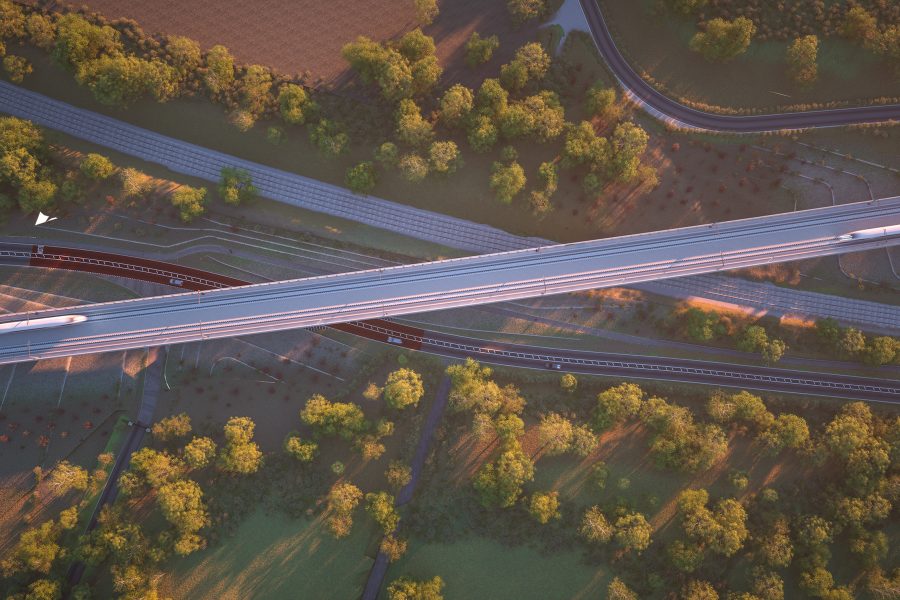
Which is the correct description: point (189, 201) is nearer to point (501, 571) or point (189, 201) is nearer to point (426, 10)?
point (426, 10)

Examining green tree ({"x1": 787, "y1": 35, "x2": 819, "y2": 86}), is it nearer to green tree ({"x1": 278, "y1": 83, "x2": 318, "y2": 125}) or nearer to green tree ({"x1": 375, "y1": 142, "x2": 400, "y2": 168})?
green tree ({"x1": 375, "y1": 142, "x2": 400, "y2": 168})

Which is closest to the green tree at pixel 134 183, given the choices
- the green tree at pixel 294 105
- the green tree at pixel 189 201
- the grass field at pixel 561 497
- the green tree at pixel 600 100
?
the green tree at pixel 189 201

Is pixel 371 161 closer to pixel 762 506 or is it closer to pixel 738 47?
pixel 738 47

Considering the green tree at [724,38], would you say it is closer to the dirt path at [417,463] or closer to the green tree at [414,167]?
the green tree at [414,167]

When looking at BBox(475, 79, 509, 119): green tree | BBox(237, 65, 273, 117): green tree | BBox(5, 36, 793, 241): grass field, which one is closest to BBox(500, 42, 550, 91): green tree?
BBox(475, 79, 509, 119): green tree

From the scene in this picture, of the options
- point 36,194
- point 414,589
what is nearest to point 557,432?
point 414,589

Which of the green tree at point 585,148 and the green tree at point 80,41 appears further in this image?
the green tree at point 585,148

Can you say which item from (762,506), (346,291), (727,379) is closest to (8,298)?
(346,291)
